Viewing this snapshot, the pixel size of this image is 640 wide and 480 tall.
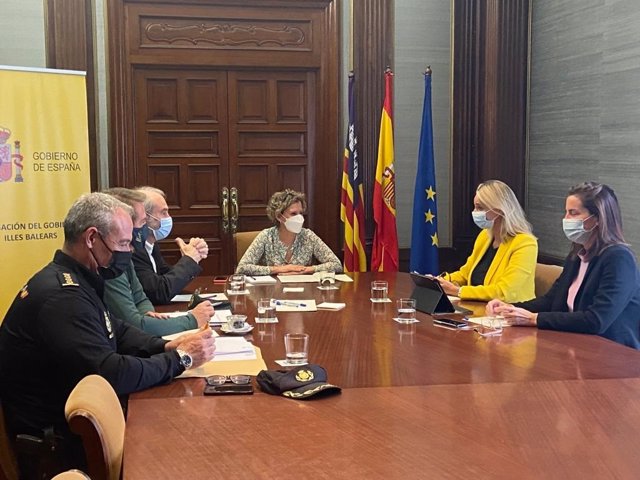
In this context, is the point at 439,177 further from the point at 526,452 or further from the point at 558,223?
the point at 526,452

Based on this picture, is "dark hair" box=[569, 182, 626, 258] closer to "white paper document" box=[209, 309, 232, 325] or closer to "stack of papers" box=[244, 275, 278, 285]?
"white paper document" box=[209, 309, 232, 325]

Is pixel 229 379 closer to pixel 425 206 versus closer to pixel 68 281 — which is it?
pixel 68 281

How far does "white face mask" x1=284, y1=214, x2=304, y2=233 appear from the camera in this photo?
4949 mm

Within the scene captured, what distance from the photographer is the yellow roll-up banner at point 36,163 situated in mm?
5230

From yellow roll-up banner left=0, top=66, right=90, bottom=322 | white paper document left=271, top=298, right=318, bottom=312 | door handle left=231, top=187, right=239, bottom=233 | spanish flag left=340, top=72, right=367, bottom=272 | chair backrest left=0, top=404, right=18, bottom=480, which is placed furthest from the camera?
door handle left=231, top=187, right=239, bottom=233

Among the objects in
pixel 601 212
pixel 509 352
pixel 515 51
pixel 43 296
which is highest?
pixel 515 51

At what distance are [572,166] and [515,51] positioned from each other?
1179mm

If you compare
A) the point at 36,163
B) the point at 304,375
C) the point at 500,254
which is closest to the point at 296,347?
the point at 304,375

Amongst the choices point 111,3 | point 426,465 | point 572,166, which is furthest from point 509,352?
point 111,3

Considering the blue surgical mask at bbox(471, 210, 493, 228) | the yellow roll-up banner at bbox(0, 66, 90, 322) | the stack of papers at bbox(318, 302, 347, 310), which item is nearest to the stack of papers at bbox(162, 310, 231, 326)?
the stack of papers at bbox(318, 302, 347, 310)

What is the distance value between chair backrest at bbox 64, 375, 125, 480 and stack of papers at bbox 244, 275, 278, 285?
99.4 inches

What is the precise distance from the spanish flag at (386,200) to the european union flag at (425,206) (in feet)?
0.55

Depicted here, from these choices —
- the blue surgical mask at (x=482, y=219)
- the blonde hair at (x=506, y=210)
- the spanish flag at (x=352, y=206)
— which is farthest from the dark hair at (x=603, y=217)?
the spanish flag at (x=352, y=206)

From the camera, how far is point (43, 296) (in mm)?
2406
